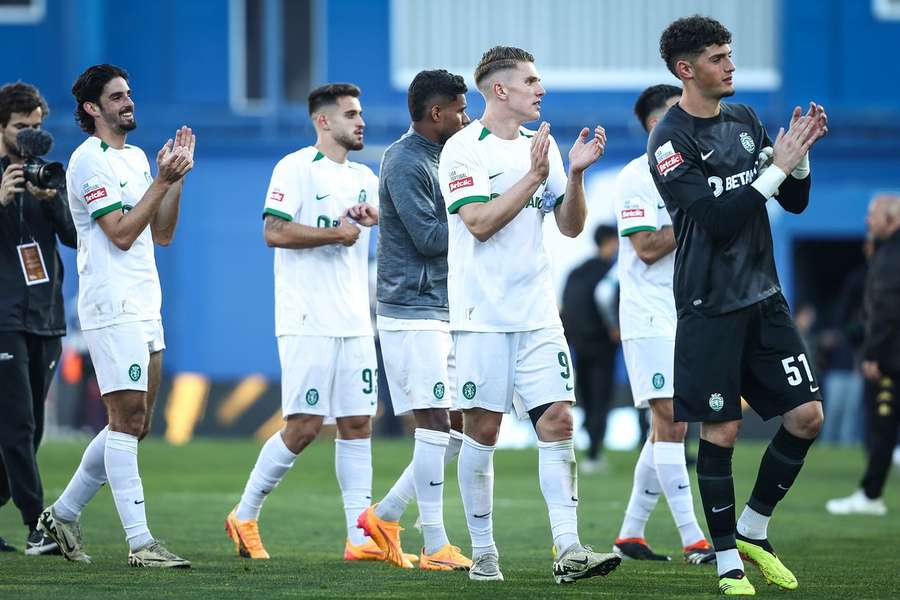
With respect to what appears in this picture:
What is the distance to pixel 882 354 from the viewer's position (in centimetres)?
1155

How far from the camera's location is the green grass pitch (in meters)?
6.62

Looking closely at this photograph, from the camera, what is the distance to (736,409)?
6.52 meters

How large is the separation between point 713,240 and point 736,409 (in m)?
0.72

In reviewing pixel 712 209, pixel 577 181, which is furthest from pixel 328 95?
pixel 712 209

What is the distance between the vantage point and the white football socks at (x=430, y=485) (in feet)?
25.4

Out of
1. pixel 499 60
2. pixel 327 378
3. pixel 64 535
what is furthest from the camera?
pixel 327 378

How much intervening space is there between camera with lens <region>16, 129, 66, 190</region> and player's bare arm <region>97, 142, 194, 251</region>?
0.66 meters

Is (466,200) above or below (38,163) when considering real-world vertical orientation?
below

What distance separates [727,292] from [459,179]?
1299 mm

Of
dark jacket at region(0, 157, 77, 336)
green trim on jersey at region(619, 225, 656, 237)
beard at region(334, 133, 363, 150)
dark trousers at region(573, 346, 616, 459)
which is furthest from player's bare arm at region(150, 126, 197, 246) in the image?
dark trousers at region(573, 346, 616, 459)

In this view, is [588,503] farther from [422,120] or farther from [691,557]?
[422,120]

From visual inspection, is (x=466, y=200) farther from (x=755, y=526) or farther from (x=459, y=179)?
(x=755, y=526)

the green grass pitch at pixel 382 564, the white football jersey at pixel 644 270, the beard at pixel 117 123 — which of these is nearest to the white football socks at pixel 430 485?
the green grass pitch at pixel 382 564

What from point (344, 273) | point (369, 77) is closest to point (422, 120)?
point (344, 273)
